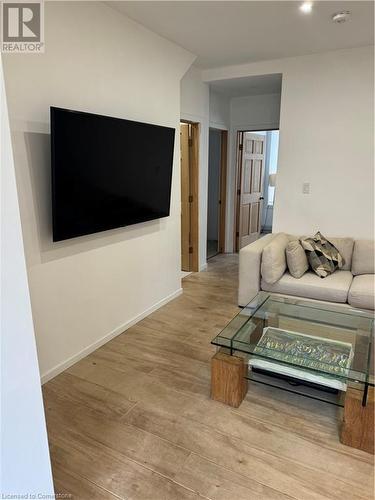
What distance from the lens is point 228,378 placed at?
89.7 inches

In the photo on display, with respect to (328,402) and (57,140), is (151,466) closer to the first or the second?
(328,402)

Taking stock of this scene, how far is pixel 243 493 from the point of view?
1.69 meters

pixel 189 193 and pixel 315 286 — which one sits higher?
pixel 189 193

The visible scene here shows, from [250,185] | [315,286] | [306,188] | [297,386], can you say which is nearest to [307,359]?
[297,386]

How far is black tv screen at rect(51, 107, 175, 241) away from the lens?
7.57ft

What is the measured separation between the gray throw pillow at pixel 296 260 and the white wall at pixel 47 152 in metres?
1.34

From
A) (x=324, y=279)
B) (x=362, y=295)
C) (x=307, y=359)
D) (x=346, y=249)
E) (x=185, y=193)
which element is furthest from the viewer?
(x=185, y=193)

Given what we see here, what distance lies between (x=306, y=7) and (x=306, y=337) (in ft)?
8.19

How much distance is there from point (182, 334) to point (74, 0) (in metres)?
2.76

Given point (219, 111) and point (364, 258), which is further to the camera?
point (219, 111)

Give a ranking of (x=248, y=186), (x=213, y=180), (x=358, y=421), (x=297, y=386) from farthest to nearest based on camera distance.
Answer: (x=213, y=180), (x=248, y=186), (x=297, y=386), (x=358, y=421)

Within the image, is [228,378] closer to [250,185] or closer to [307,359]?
[307,359]

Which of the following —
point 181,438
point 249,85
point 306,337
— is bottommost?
point 181,438

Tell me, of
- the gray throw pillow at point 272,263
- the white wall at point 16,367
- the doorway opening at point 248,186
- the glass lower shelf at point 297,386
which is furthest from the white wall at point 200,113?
the white wall at point 16,367
